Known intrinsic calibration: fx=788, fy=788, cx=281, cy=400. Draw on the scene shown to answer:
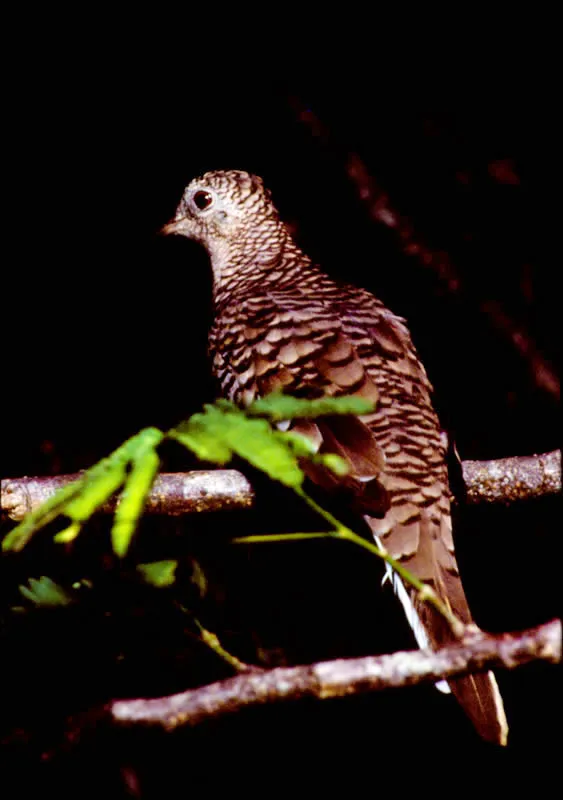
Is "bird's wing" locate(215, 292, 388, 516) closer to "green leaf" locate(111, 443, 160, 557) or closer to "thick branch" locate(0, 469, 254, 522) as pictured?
"thick branch" locate(0, 469, 254, 522)

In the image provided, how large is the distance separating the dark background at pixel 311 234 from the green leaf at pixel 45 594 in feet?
4.68

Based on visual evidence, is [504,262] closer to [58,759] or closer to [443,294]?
[443,294]

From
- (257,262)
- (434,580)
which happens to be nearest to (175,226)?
(257,262)

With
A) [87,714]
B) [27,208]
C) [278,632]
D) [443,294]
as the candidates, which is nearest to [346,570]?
[278,632]

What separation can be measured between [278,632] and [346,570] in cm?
30

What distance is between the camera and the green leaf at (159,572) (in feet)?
3.63

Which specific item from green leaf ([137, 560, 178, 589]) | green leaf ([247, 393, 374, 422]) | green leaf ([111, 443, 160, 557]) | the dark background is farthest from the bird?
green leaf ([111, 443, 160, 557])

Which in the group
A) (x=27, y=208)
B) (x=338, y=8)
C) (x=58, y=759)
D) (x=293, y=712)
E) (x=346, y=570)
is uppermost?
(x=338, y=8)

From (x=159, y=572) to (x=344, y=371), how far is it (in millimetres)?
818

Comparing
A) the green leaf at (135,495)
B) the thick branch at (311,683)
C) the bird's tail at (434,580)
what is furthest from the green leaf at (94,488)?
the bird's tail at (434,580)

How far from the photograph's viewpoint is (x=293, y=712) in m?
2.40

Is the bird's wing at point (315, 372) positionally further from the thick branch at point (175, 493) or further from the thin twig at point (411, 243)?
the thin twig at point (411, 243)

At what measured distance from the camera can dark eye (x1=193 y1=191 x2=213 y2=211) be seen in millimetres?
2559

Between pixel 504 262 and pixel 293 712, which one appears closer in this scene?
pixel 293 712
